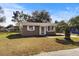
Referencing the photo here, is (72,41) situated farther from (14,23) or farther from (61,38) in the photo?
(14,23)

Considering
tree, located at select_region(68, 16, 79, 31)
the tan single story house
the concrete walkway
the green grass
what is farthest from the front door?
tree, located at select_region(68, 16, 79, 31)

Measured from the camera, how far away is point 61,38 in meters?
14.7

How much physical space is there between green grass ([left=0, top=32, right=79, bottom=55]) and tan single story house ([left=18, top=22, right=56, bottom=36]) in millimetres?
114

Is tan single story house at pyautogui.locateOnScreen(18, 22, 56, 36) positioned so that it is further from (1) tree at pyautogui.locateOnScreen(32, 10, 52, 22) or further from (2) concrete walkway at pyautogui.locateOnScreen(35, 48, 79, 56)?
(2) concrete walkway at pyautogui.locateOnScreen(35, 48, 79, 56)

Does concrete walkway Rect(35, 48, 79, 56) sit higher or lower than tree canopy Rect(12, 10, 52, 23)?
lower

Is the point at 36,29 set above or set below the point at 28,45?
above

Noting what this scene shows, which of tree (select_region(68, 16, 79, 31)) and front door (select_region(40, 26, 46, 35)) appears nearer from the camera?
tree (select_region(68, 16, 79, 31))

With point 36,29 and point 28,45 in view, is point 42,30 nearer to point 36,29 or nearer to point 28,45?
point 36,29

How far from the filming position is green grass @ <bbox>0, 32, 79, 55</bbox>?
14656 mm

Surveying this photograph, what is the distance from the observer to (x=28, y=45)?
14.7m

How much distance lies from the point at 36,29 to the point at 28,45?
38 cm

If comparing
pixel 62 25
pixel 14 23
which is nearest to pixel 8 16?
pixel 14 23

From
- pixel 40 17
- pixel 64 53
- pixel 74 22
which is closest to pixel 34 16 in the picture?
pixel 40 17

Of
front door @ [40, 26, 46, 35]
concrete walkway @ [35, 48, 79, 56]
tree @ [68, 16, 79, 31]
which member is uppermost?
tree @ [68, 16, 79, 31]
